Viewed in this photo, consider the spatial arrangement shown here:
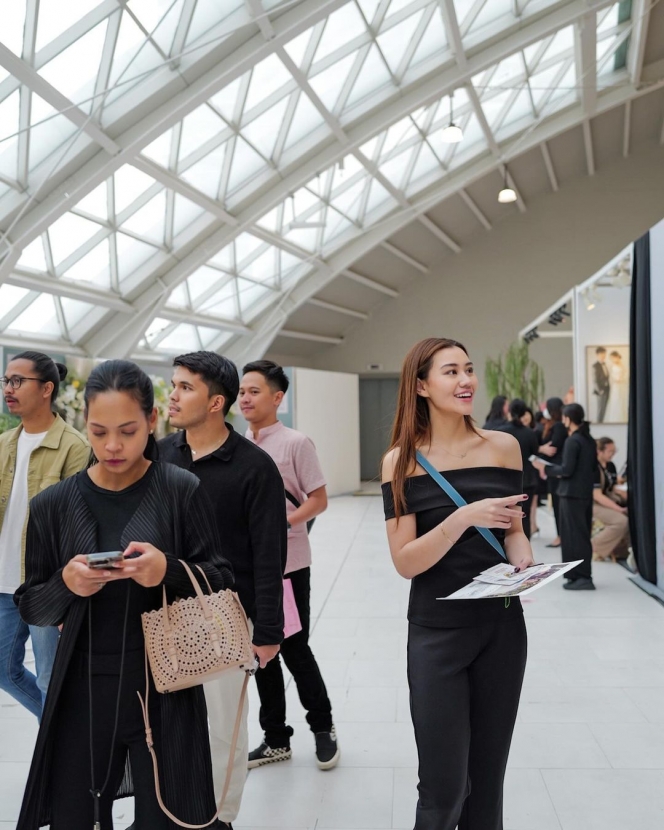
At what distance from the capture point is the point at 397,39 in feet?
40.5

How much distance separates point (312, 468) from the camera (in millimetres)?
3488

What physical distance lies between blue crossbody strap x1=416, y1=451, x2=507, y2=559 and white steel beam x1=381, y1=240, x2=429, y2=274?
1848 centimetres

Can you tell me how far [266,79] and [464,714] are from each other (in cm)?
1161

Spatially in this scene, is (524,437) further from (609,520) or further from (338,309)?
(338,309)

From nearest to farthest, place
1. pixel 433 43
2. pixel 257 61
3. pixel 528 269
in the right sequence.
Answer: pixel 257 61
pixel 433 43
pixel 528 269

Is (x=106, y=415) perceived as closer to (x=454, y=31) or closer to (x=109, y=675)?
(x=109, y=675)

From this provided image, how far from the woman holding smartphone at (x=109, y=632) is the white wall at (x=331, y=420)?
14.0m

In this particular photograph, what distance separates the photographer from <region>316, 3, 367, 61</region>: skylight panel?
36.4ft

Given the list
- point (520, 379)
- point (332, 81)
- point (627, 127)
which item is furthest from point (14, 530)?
point (627, 127)

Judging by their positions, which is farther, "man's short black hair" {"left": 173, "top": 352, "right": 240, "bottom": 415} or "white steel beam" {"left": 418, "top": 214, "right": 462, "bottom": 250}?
"white steel beam" {"left": 418, "top": 214, "right": 462, "bottom": 250}

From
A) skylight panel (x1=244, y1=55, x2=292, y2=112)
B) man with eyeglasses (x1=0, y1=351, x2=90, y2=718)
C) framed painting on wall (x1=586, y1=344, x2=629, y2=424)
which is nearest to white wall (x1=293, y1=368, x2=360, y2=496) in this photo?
skylight panel (x1=244, y1=55, x2=292, y2=112)

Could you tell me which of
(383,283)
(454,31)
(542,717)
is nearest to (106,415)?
(542,717)

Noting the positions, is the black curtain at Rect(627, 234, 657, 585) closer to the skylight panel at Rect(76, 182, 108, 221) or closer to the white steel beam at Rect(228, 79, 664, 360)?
the skylight panel at Rect(76, 182, 108, 221)

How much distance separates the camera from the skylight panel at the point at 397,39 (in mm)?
12016
